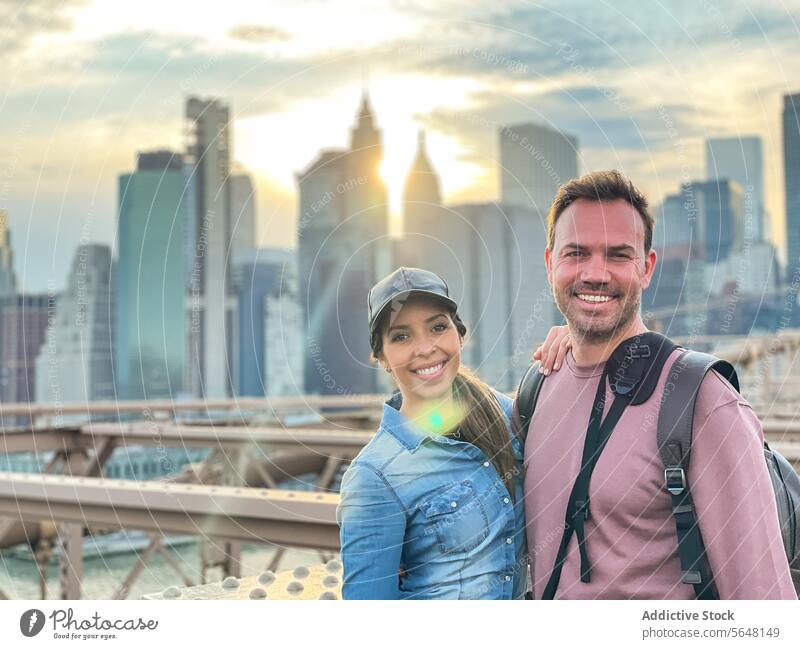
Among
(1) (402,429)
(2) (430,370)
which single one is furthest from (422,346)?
(1) (402,429)

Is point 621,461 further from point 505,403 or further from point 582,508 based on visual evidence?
point 505,403

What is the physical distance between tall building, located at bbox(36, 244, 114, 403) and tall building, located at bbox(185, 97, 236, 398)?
27 centimetres

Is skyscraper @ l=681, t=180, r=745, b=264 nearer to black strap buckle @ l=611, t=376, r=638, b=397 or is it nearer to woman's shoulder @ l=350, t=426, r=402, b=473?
black strap buckle @ l=611, t=376, r=638, b=397

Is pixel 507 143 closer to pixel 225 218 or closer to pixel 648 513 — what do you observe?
pixel 225 218

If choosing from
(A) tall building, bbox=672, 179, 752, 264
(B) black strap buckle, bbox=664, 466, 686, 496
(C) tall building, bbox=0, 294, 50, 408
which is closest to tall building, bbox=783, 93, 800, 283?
(A) tall building, bbox=672, 179, 752, 264

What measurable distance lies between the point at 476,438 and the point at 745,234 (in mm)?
1220

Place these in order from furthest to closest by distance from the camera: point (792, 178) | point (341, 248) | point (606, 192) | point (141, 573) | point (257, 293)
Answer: point (141, 573) → point (792, 178) → point (257, 293) → point (341, 248) → point (606, 192)

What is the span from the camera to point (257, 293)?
285cm

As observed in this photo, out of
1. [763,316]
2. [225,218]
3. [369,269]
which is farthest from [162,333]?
[763,316]

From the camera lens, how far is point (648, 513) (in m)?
1.71

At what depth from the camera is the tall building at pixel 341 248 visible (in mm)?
2711

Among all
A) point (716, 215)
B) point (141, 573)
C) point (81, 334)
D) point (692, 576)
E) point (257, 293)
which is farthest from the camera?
point (141, 573)

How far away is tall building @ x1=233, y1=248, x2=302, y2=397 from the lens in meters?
2.80

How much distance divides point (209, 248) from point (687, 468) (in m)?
1.75
